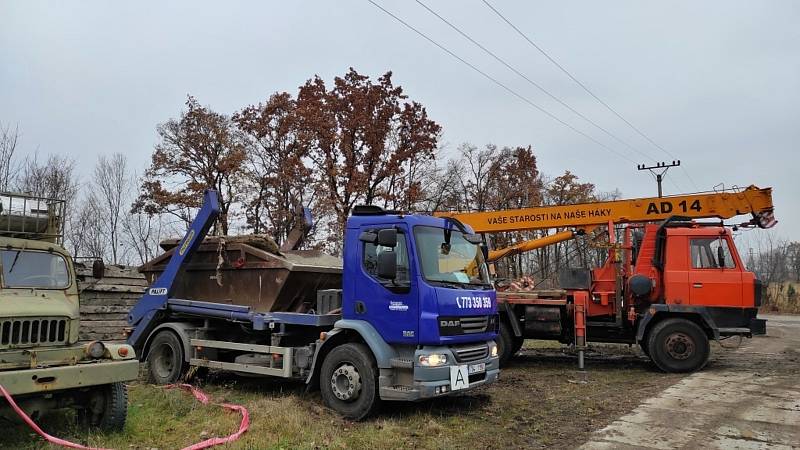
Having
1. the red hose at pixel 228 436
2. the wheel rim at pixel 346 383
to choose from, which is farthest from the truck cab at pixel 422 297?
the red hose at pixel 228 436

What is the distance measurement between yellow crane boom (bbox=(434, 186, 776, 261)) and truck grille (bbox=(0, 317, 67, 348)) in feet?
31.1

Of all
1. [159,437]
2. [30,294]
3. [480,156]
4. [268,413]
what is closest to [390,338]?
[268,413]

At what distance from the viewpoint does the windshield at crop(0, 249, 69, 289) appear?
21.3ft

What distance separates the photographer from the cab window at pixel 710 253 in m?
10.7

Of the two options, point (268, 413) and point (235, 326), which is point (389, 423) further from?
point (235, 326)

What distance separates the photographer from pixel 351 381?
7137mm

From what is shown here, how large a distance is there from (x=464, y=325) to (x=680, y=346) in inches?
233

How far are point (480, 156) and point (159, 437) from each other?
111 feet

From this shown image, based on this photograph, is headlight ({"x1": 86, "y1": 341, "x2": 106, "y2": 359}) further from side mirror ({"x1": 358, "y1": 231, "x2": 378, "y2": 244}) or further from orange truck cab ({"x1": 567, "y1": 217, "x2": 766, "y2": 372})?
orange truck cab ({"x1": 567, "y1": 217, "x2": 766, "y2": 372})

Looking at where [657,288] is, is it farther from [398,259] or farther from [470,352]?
[398,259]

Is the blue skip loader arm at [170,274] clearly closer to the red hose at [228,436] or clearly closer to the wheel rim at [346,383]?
the red hose at [228,436]

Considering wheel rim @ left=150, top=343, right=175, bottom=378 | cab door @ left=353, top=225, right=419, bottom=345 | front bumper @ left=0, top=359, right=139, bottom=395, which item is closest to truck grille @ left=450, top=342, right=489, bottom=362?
cab door @ left=353, top=225, right=419, bottom=345

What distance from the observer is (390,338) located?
7.07 meters

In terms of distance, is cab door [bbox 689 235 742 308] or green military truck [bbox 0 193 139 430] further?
cab door [bbox 689 235 742 308]
